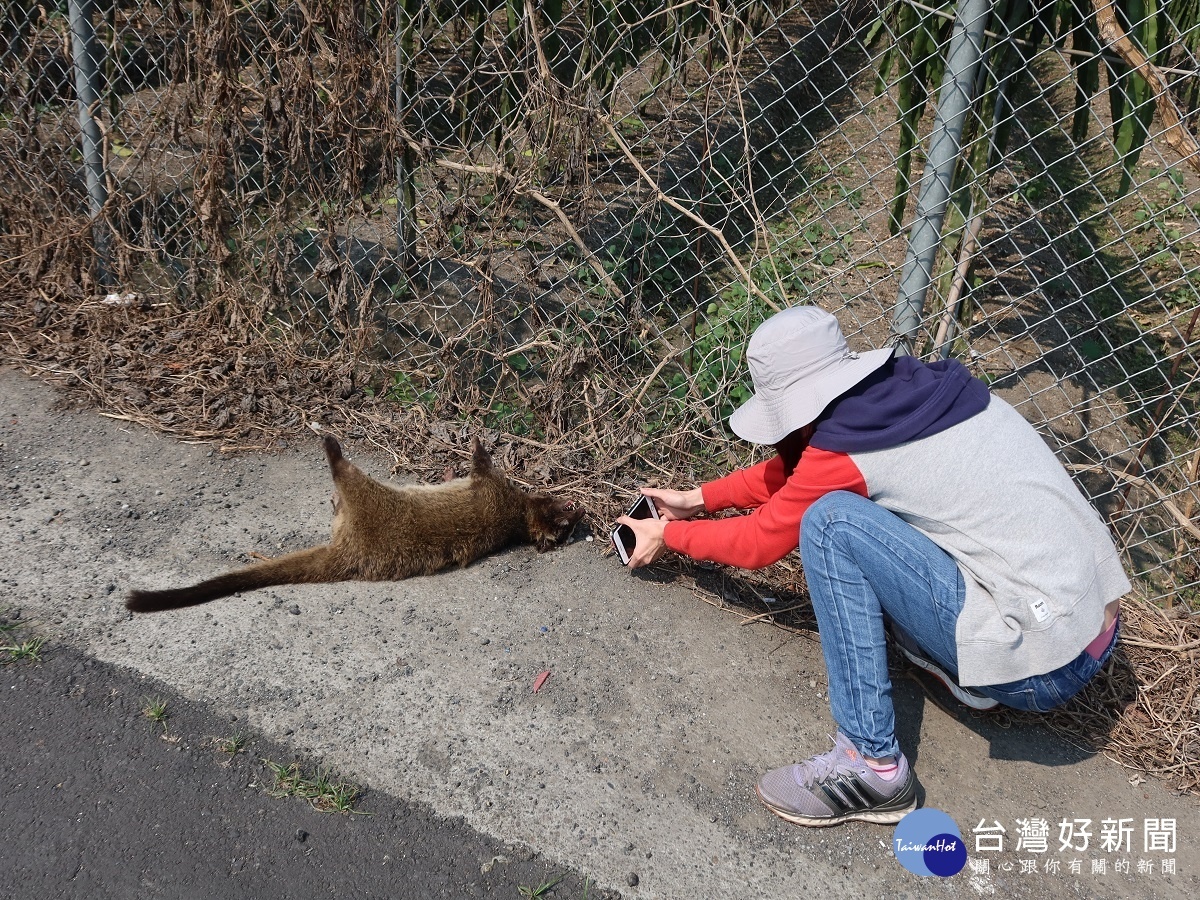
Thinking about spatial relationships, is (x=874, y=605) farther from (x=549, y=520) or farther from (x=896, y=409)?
(x=549, y=520)

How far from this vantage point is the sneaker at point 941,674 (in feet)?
9.94

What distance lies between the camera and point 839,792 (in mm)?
2787

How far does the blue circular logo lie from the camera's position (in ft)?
9.07

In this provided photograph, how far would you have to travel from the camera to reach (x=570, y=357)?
13.7 ft

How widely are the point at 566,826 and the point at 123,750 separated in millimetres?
1377

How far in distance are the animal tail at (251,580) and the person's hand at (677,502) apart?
4.16 feet

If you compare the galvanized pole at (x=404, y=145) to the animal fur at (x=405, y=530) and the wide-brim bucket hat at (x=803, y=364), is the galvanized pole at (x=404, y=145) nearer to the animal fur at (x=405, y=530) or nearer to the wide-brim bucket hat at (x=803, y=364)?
the animal fur at (x=405, y=530)

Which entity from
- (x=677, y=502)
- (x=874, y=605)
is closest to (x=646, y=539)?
(x=677, y=502)

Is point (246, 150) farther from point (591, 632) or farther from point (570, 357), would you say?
point (591, 632)

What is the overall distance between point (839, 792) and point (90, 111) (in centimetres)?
471

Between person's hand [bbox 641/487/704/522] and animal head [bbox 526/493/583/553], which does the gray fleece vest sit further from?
animal head [bbox 526/493/583/553]

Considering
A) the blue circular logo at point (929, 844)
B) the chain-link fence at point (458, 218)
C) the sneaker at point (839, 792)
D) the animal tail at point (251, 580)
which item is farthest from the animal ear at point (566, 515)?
the blue circular logo at point (929, 844)

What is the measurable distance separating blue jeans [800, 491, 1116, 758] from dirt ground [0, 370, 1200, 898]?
0.39 metres

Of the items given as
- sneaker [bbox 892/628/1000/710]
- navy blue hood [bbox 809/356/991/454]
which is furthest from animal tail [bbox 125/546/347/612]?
sneaker [bbox 892/628/1000/710]
